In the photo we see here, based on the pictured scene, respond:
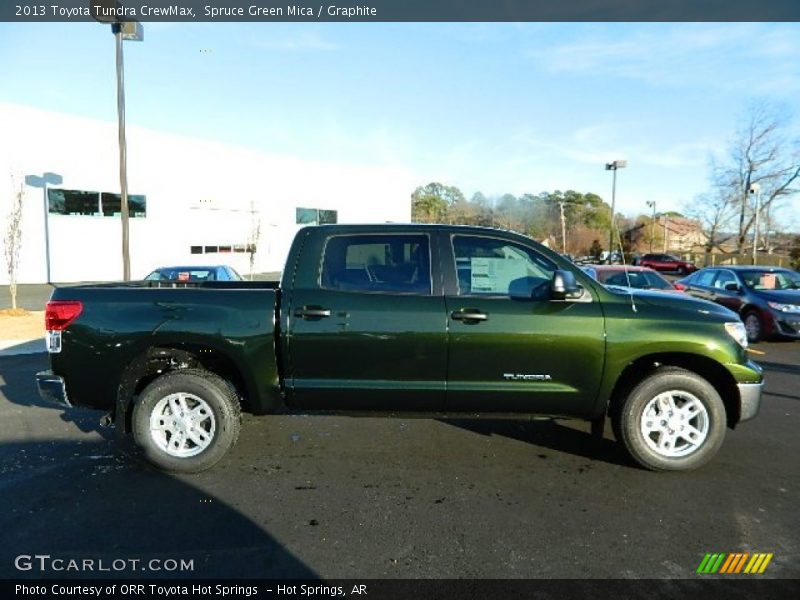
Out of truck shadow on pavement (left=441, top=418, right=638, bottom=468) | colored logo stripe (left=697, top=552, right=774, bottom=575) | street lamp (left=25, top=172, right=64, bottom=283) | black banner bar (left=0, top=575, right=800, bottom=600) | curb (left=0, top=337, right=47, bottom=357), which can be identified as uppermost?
street lamp (left=25, top=172, right=64, bottom=283)

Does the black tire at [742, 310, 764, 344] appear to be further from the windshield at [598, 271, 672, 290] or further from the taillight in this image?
the taillight

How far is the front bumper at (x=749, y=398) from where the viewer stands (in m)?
3.79

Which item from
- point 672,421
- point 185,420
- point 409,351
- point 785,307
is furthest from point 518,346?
point 785,307

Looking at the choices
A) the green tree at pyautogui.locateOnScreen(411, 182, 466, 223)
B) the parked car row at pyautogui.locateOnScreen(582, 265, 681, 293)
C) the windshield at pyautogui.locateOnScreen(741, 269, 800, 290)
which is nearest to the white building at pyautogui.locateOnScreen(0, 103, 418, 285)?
the parked car row at pyautogui.locateOnScreen(582, 265, 681, 293)

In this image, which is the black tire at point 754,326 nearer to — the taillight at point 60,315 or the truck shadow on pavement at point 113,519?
the truck shadow on pavement at point 113,519

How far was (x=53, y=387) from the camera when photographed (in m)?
3.83

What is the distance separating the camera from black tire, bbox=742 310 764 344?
9.38 meters

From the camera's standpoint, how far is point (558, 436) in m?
4.63

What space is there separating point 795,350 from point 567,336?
782cm

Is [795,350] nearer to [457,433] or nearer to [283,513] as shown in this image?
[457,433]

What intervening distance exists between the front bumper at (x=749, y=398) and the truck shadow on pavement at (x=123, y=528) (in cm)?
348

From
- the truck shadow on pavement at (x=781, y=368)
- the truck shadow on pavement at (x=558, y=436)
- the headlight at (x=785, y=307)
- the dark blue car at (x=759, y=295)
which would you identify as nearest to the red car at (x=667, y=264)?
the dark blue car at (x=759, y=295)

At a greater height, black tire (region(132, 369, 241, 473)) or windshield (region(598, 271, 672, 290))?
windshield (region(598, 271, 672, 290))

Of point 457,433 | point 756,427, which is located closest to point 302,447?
point 457,433
